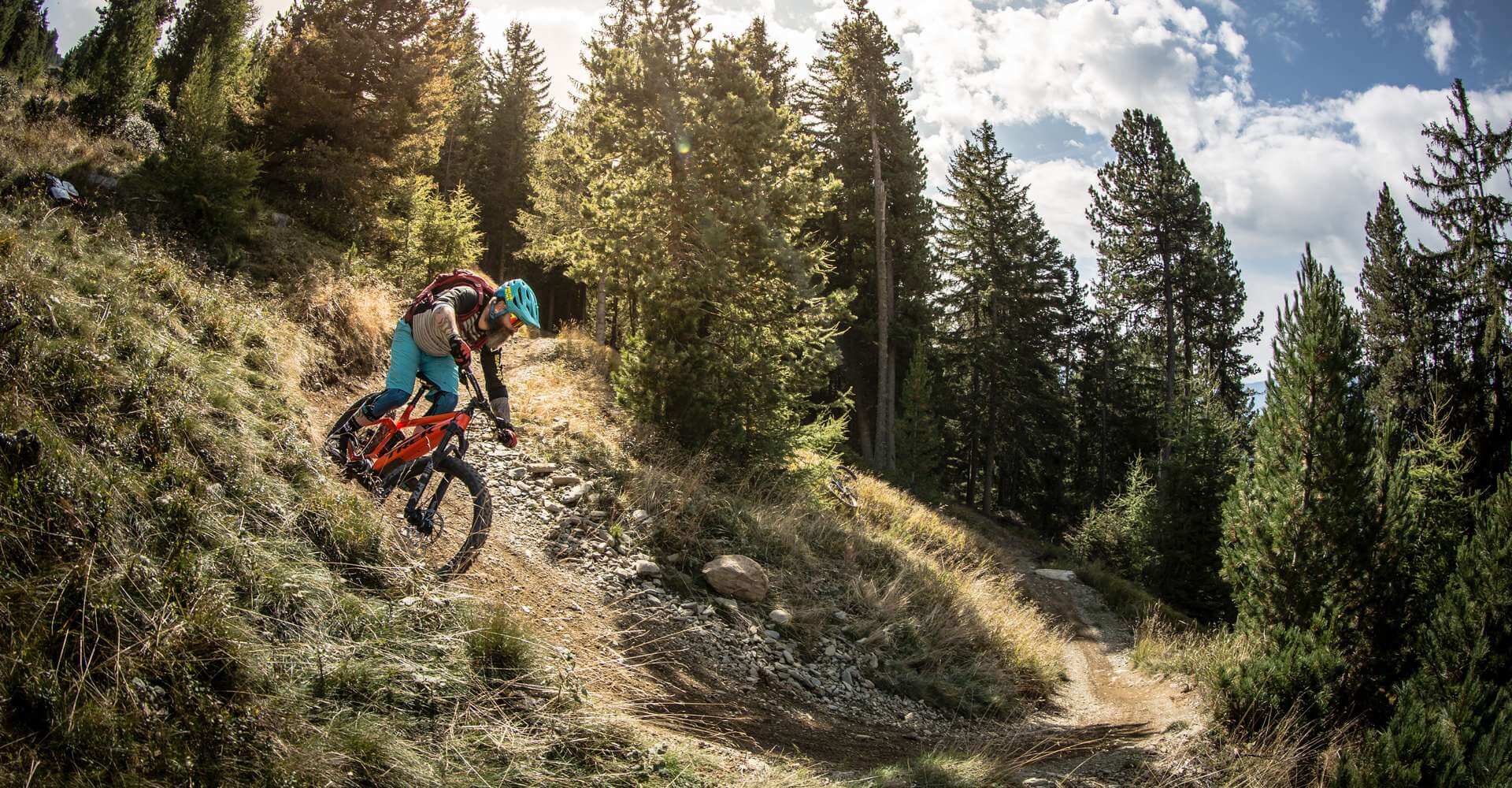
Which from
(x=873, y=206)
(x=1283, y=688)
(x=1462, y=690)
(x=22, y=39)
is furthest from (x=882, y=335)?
(x=22, y=39)

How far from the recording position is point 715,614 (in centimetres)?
714

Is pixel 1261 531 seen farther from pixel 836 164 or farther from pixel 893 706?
pixel 836 164

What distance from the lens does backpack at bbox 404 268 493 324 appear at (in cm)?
562

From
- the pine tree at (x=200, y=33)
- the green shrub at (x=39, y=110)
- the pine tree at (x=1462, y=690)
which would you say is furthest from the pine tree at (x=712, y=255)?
the pine tree at (x=200, y=33)

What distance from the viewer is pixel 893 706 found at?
279 inches

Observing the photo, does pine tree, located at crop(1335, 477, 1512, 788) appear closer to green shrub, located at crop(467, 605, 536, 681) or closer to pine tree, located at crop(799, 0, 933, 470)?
green shrub, located at crop(467, 605, 536, 681)

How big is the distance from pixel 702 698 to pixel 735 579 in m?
2.16

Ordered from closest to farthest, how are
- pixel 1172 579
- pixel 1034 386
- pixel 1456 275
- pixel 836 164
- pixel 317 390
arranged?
pixel 317 390 < pixel 1172 579 < pixel 1456 275 < pixel 836 164 < pixel 1034 386

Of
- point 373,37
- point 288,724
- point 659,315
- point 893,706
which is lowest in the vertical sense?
point 893,706

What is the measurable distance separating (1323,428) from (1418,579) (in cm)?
187

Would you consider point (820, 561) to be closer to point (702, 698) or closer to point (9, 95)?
point (702, 698)

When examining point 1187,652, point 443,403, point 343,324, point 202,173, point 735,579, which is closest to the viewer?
point 443,403

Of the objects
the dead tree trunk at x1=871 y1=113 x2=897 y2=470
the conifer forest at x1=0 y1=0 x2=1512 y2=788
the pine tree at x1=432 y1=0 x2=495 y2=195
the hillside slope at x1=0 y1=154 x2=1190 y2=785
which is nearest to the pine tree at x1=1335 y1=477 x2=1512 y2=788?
the conifer forest at x1=0 y1=0 x2=1512 y2=788

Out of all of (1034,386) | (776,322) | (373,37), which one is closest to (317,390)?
(776,322)
